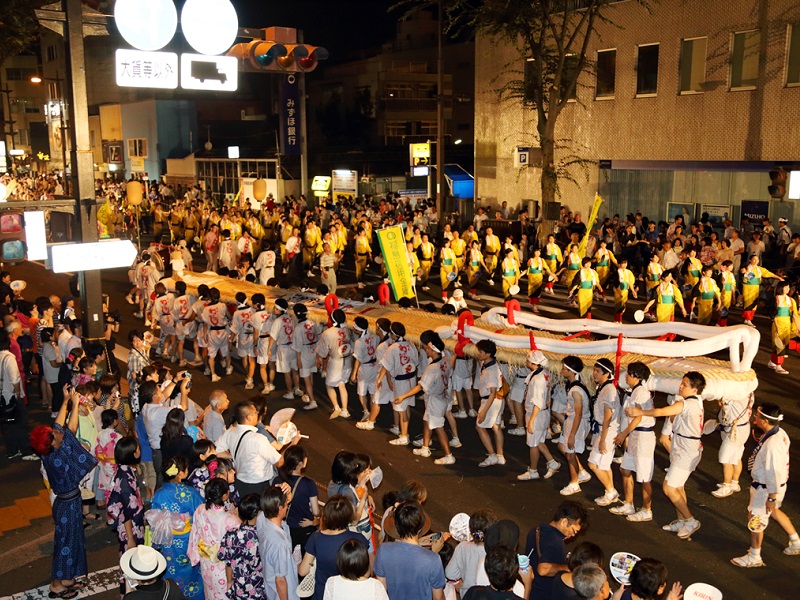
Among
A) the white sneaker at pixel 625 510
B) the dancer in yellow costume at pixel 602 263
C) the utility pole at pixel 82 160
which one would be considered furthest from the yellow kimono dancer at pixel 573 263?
the utility pole at pixel 82 160

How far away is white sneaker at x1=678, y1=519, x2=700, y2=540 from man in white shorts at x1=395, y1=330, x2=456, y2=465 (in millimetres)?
3029

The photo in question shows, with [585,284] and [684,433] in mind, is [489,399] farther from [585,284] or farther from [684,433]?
[585,284]

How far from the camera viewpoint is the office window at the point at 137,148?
173ft

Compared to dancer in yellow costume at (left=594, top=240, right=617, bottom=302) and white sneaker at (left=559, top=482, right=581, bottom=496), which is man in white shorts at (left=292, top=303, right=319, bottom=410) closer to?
white sneaker at (left=559, top=482, right=581, bottom=496)

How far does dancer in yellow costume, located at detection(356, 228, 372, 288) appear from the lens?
2191cm

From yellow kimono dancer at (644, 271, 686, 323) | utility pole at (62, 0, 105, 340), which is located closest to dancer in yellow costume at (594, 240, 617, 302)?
yellow kimono dancer at (644, 271, 686, 323)

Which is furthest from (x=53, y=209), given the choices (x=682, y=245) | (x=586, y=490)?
(x=682, y=245)

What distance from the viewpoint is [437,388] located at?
1024 centimetres

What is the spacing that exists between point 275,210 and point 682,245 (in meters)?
14.0

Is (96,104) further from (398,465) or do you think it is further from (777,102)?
(398,465)

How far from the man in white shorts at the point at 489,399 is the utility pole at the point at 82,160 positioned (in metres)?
5.52

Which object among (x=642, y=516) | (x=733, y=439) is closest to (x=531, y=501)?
(x=642, y=516)

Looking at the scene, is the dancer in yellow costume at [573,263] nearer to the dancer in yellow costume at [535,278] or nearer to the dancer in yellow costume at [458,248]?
the dancer in yellow costume at [535,278]

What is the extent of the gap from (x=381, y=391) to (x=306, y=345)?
66.2 inches
